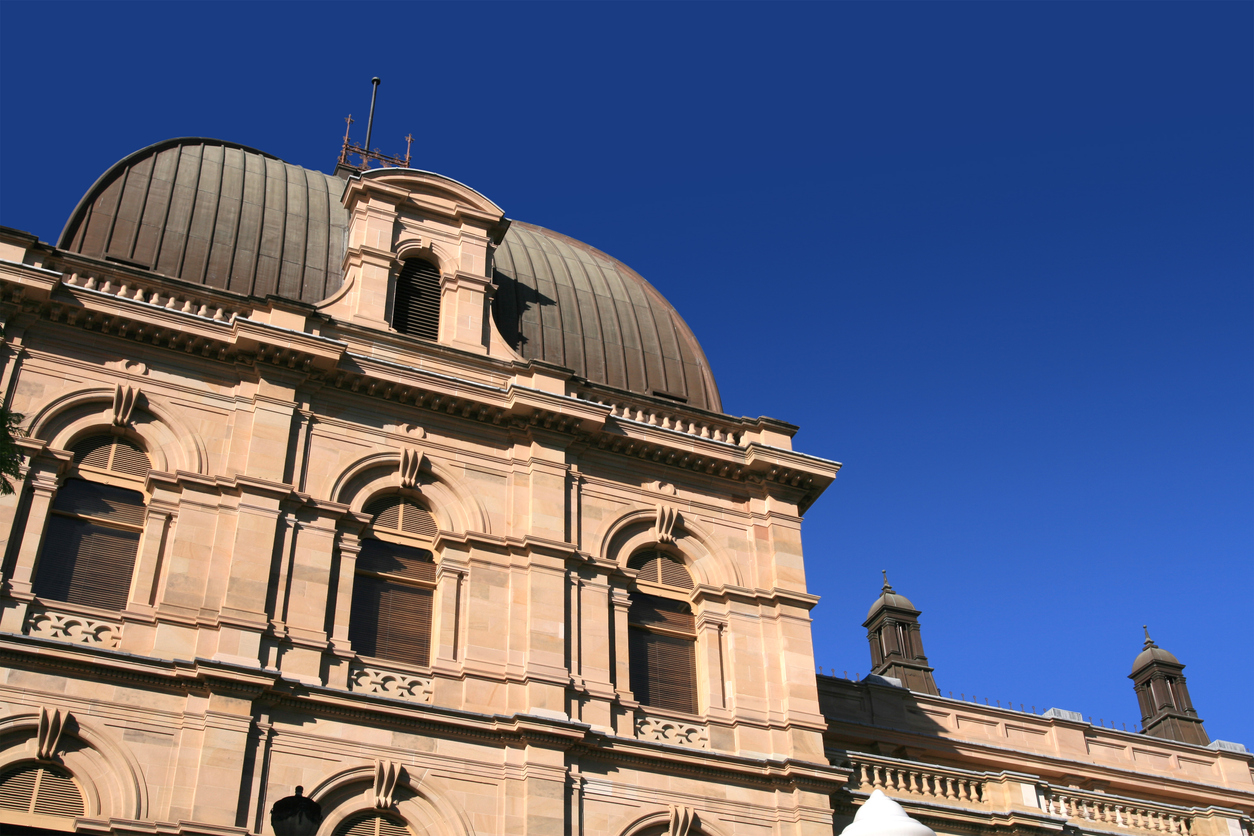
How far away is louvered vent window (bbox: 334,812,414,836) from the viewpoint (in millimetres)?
21141

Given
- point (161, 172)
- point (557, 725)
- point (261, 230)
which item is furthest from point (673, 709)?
point (161, 172)

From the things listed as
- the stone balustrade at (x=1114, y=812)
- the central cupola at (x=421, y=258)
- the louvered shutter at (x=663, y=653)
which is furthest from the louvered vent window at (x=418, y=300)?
the stone balustrade at (x=1114, y=812)

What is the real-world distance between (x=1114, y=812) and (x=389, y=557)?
1521 centimetres

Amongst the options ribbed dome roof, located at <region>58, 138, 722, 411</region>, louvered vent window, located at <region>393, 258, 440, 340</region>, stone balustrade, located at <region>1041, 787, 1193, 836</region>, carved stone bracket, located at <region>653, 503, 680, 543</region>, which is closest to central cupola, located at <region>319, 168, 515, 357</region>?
louvered vent window, located at <region>393, 258, 440, 340</region>

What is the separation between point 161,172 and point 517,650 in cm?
1370

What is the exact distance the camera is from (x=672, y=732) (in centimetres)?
2422

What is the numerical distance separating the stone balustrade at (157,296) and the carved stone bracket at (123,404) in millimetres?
1853

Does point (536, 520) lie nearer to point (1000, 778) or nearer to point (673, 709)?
point (673, 709)

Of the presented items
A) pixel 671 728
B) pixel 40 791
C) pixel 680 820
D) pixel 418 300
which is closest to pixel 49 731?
pixel 40 791

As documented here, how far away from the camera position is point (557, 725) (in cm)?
2245

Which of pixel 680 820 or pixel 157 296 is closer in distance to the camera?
pixel 680 820

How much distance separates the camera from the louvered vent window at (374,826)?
21.1 metres

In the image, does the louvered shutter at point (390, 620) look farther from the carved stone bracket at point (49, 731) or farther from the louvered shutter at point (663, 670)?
the carved stone bracket at point (49, 731)

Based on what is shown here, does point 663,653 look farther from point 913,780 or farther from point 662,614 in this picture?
point 913,780
